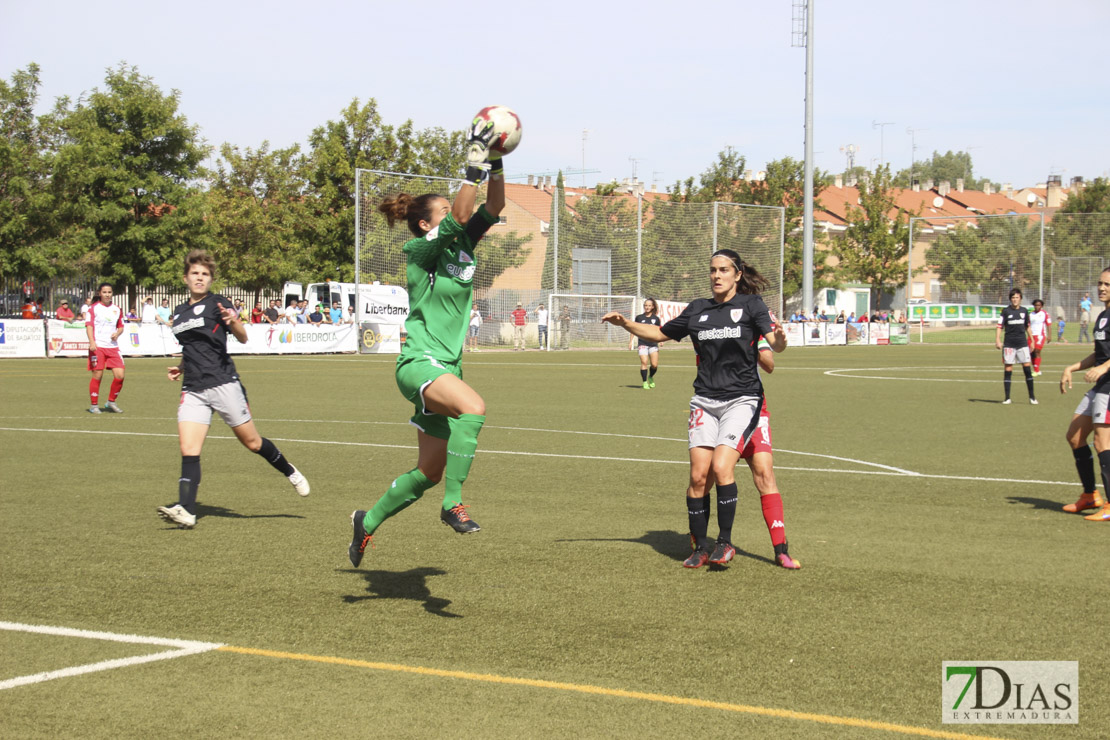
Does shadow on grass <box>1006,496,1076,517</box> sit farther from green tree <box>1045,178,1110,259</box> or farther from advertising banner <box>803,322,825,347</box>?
green tree <box>1045,178,1110,259</box>

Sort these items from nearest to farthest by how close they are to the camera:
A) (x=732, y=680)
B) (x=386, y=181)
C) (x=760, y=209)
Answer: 1. (x=732, y=680)
2. (x=386, y=181)
3. (x=760, y=209)

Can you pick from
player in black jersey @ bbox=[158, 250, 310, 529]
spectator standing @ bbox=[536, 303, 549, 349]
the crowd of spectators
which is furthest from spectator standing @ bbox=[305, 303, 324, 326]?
player in black jersey @ bbox=[158, 250, 310, 529]

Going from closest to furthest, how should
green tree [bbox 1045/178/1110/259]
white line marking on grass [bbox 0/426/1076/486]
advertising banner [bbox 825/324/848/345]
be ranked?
white line marking on grass [bbox 0/426/1076/486] < advertising banner [bbox 825/324/848/345] < green tree [bbox 1045/178/1110/259]

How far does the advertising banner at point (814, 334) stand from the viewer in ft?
177

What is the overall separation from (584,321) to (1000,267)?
25.7 metres

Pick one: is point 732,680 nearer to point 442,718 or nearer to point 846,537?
point 442,718

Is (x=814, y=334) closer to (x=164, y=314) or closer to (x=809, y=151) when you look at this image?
(x=809, y=151)

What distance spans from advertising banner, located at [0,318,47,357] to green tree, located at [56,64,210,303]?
32.6 feet

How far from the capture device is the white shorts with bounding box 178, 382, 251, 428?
902 centimetres

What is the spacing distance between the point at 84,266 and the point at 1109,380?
46.1 meters

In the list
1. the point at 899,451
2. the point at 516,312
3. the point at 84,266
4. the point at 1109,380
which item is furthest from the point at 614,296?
the point at 1109,380

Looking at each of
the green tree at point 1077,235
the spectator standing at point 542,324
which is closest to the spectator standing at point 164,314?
the spectator standing at point 542,324

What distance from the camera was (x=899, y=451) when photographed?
537 inches

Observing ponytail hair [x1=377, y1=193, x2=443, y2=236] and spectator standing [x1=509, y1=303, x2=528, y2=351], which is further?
spectator standing [x1=509, y1=303, x2=528, y2=351]
